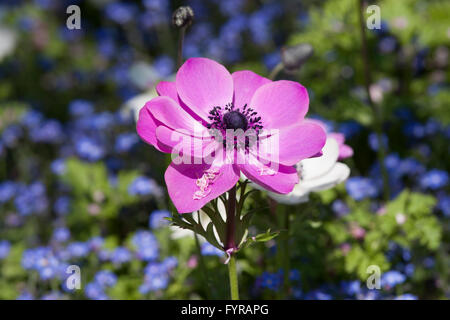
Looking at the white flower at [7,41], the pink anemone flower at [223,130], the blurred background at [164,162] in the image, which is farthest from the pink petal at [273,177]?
the white flower at [7,41]

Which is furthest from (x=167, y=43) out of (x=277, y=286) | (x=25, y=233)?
(x=277, y=286)

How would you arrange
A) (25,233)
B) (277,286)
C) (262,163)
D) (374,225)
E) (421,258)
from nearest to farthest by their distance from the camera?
(262,163), (277,286), (374,225), (421,258), (25,233)

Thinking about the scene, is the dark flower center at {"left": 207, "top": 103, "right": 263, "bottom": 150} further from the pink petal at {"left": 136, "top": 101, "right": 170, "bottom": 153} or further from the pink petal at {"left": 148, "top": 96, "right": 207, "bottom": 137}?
the pink petal at {"left": 136, "top": 101, "right": 170, "bottom": 153}

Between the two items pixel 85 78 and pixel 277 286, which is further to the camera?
pixel 85 78

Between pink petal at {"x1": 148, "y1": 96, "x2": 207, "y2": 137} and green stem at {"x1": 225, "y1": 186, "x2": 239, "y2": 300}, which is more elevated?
pink petal at {"x1": 148, "y1": 96, "x2": 207, "y2": 137}

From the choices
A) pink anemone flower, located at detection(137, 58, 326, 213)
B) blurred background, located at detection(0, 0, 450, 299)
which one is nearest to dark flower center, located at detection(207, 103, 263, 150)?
pink anemone flower, located at detection(137, 58, 326, 213)
